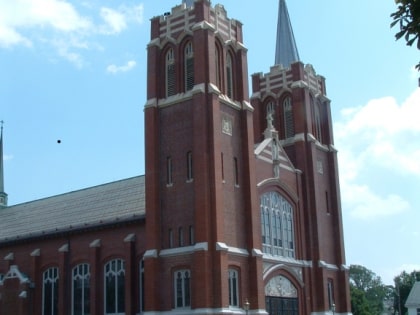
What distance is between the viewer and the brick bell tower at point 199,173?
36.6 meters

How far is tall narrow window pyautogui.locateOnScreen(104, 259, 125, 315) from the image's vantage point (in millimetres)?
42969

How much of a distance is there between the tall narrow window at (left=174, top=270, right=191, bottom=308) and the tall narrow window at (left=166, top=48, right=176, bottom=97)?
11.3 meters

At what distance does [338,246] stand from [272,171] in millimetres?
9025

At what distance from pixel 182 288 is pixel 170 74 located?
13580 millimetres

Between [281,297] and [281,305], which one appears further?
[281,297]

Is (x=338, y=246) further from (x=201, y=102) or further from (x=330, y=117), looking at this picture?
(x=201, y=102)

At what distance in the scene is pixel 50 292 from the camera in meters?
47.8

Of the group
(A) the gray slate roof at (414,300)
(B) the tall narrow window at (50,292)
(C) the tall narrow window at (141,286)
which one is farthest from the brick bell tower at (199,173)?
(A) the gray slate roof at (414,300)

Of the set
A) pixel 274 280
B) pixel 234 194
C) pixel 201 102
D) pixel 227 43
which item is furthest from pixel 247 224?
pixel 227 43

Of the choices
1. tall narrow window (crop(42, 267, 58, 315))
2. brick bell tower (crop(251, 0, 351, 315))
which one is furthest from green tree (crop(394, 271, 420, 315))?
tall narrow window (crop(42, 267, 58, 315))

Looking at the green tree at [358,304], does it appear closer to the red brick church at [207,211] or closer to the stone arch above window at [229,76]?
the red brick church at [207,211]

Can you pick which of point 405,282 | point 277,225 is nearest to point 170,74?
point 277,225

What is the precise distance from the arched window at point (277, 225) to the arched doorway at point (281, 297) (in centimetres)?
187

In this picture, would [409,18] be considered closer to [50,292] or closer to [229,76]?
[229,76]
